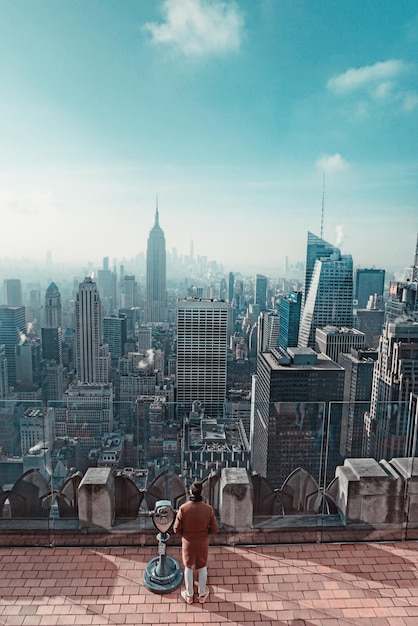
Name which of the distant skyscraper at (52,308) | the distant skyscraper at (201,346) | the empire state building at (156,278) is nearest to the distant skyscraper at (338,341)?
the distant skyscraper at (201,346)

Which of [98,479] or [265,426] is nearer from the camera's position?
[98,479]

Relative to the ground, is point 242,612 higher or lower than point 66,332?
higher

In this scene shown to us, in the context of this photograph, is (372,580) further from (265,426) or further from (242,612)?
(265,426)

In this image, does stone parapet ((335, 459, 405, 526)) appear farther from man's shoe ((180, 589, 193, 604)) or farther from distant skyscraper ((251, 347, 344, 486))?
man's shoe ((180, 589, 193, 604))

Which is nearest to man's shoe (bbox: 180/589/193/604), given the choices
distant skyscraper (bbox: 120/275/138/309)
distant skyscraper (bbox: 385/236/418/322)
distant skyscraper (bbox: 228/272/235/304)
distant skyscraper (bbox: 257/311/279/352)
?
distant skyscraper (bbox: 385/236/418/322)

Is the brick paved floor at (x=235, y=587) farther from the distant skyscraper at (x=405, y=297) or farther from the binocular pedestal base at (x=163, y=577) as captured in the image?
the distant skyscraper at (x=405, y=297)

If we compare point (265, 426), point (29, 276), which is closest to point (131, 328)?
point (29, 276)

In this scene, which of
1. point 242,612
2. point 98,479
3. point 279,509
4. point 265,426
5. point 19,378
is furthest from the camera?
point 19,378
